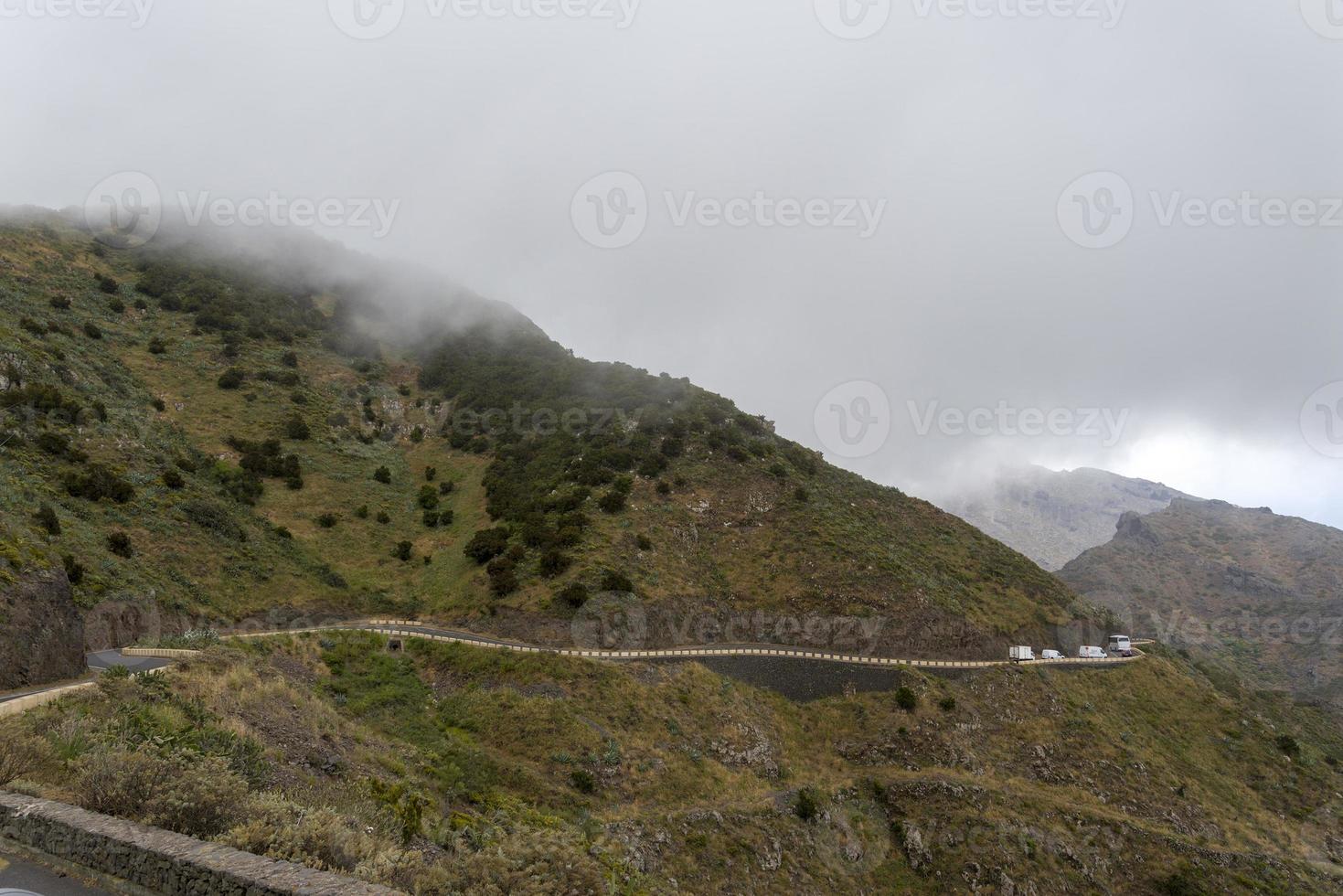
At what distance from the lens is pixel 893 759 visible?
33.3 meters

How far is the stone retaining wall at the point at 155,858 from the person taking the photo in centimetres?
761

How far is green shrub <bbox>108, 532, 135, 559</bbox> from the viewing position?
108ft

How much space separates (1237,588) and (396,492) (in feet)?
397

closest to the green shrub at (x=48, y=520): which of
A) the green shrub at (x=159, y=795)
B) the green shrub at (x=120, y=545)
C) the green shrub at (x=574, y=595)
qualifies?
the green shrub at (x=120, y=545)

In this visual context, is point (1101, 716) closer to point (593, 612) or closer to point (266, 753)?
point (593, 612)

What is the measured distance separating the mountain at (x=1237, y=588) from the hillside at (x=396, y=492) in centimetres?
5294

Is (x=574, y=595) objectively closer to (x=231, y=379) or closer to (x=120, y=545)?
(x=120, y=545)

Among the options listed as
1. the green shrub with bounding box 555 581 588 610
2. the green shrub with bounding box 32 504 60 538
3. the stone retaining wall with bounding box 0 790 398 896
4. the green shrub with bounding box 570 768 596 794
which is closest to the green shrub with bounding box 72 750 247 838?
the stone retaining wall with bounding box 0 790 398 896

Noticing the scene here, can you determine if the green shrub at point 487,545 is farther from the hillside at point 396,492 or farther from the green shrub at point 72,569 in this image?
the green shrub at point 72,569

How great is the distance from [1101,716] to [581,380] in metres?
51.0

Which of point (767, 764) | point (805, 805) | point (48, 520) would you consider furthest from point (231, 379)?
point (805, 805)

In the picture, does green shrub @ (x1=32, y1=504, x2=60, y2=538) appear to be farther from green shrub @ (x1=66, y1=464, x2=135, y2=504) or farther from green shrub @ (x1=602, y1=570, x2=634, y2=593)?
green shrub @ (x1=602, y1=570, x2=634, y2=593)

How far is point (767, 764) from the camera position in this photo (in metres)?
31.6

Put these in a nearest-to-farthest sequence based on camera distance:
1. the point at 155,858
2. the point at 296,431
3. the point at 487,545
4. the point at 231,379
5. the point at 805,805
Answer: the point at 155,858
the point at 805,805
the point at 487,545
the point at 296,431
the point at 231,379
